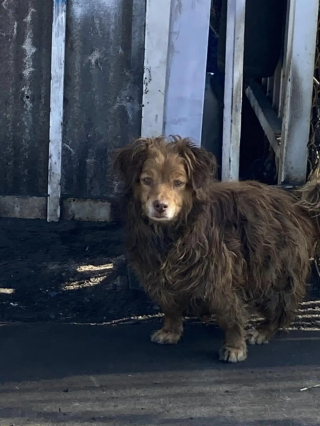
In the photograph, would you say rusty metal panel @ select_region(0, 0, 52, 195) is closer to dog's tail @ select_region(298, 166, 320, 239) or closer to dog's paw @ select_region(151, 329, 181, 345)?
dog's paw @ select_region(151, 329, 181, 345)

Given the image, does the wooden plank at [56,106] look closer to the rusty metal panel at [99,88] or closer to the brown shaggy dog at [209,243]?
the rusty metal panel at [99,88]

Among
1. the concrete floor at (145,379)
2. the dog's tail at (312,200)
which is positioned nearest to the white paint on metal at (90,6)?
the dog's tail at (312,200)

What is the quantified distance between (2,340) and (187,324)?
1.20 meters

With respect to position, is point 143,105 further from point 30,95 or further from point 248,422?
point 248,422

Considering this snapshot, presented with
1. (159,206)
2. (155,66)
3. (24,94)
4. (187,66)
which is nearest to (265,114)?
(187,66)

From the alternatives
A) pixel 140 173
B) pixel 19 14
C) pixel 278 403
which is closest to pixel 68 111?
pixel 19 14

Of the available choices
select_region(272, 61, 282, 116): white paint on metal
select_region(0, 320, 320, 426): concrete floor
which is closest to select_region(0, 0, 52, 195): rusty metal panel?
select_region(0, 320, 320, 426): concrete floor

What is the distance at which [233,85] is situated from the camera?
4.75 metres

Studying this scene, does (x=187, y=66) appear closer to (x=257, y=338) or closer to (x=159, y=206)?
(x=159, y=206)

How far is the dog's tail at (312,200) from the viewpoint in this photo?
4367mm

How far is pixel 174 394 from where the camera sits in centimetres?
356

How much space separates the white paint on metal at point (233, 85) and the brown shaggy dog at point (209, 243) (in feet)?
1.87

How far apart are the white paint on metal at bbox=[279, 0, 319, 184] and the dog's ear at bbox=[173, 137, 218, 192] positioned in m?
0.99

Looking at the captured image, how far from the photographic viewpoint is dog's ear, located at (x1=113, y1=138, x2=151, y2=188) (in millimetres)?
3858
